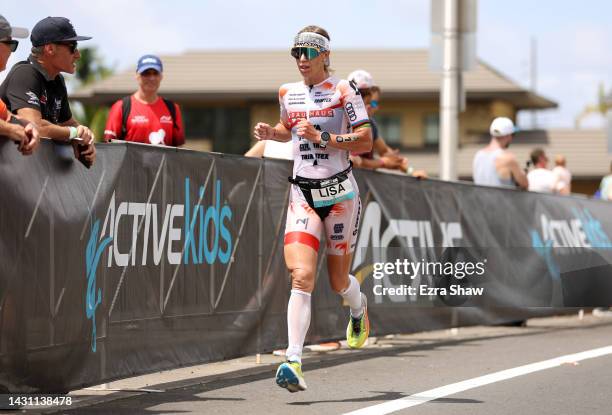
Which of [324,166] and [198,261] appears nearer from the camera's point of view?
[324,166]

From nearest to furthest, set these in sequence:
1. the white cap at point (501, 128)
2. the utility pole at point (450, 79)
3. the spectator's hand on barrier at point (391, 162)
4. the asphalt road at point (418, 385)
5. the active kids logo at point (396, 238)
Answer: the asphalt road at point (418, 385)
the active kids logo at point (396, 238)
the spectator's hand on barrier at point (391, 162)
the white cap at point (501, 128)
the utility pole at point (450, 79)

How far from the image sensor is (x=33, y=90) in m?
7.81

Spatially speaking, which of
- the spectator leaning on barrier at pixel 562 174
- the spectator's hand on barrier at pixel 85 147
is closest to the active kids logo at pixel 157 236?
the spectator's hand on barrier at pixel 85 147

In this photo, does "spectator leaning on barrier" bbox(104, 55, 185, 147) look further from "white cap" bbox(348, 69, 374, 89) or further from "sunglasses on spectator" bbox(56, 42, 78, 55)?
"sunglasses on spectator" bbox(56, 42, 78, 55)

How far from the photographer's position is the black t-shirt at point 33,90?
7738mm

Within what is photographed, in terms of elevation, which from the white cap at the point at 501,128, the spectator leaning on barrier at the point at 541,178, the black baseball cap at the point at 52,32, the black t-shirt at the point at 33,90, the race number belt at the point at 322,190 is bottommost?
the race number belt at the point at 322,190

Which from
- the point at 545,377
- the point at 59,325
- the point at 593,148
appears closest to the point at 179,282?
the point at 59,325

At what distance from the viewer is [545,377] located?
30.7 feet

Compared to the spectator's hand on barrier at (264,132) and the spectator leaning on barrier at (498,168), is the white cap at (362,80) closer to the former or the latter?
the spectator leaning on barrier at (498,168)

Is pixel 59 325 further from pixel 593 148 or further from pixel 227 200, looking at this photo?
pixel 593 148

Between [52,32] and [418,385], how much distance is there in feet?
11.1

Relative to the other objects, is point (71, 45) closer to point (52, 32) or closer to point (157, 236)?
point (52, 32)

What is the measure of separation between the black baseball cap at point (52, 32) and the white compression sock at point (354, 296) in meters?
2.50

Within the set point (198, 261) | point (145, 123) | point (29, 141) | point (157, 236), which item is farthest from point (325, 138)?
point (145, 123)
